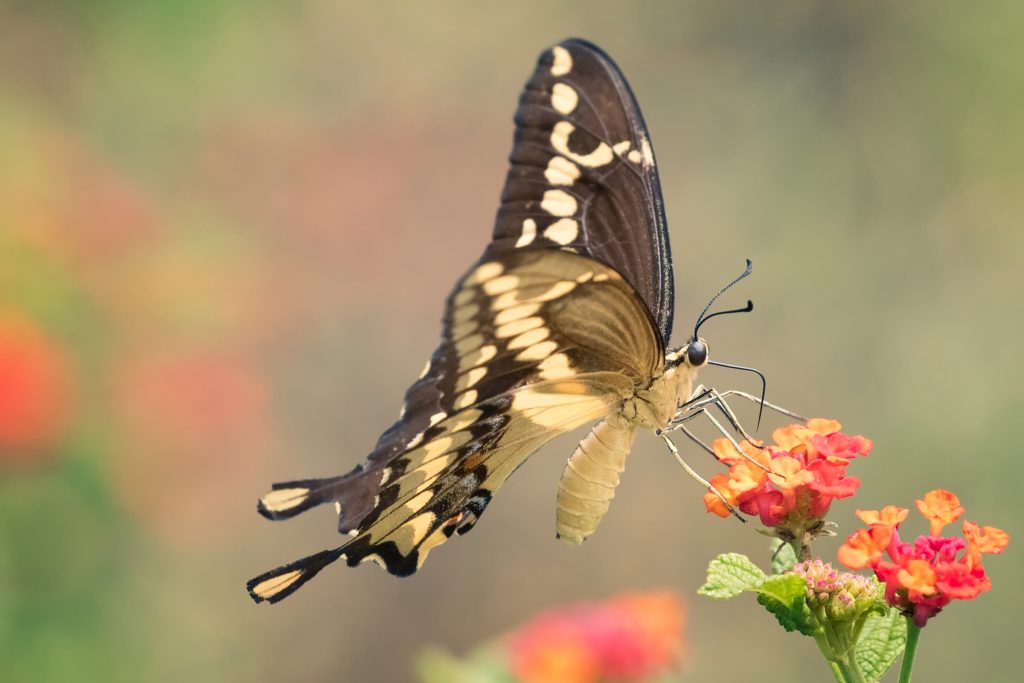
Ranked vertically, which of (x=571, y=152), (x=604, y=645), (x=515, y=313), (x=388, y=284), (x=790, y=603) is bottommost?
(x=604, y=645)

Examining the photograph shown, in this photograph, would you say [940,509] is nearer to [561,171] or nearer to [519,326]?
[519,326]

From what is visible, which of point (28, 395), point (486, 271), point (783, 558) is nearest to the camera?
point (783, 558)

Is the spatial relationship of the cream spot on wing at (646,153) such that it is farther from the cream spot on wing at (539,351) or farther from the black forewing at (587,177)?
the cream spot on wing at (539,351)

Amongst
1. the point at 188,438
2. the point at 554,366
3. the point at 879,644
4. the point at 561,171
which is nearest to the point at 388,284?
the point at 188,438

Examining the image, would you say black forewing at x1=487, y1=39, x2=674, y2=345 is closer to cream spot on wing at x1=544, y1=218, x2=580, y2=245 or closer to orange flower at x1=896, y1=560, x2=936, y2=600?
cream spot on wing at x1=544, y1=218, x2=580, y2=245

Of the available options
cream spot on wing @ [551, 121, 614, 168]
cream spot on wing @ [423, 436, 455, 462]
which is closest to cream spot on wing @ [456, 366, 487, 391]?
cream spot on wing @ [423, 436, 455, 462]

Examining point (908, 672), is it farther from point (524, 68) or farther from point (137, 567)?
point (524, 68)

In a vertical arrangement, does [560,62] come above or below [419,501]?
above

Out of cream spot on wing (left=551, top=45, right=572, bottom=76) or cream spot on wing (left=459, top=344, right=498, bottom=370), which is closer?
cream spot on wing (left=459, top=344, right=498, bottom=370)
